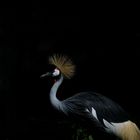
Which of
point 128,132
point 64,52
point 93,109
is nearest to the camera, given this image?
point 93,109

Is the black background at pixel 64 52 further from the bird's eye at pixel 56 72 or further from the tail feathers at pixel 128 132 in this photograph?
the tail feathers at pixel 128 132

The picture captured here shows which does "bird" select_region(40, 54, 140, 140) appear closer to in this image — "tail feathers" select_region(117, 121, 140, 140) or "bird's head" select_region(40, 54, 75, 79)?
"tail feathers" select_region(117, 121, 140, 140)

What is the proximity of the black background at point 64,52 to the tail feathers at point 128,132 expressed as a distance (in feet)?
3.86

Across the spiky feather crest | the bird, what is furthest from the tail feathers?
the spiky feather crest

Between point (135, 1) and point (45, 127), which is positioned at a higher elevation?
point (135, 1)

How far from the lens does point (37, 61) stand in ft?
29.6

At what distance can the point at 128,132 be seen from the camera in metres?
7.62

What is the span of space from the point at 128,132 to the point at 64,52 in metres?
1.62

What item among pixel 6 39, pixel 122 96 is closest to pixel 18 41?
pixel 6 39

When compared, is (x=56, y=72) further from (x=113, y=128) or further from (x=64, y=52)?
(x=64, y=52)

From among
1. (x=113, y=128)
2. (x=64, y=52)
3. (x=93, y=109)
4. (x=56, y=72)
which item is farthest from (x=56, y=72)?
(x=64, y=52)

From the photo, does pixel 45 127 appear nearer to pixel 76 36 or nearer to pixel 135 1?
pixel 76 36

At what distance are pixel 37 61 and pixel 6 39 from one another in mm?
412

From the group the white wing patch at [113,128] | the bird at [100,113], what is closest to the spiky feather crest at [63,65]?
the bird at [100,113]
